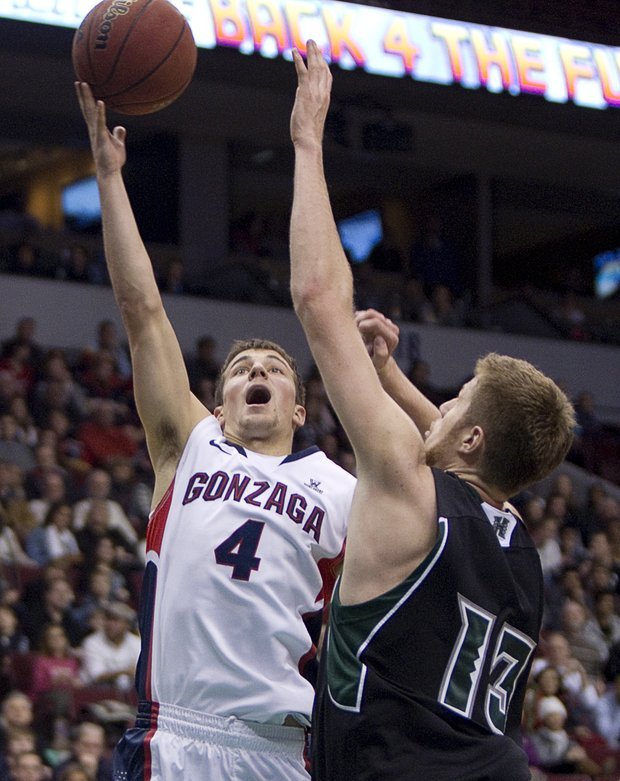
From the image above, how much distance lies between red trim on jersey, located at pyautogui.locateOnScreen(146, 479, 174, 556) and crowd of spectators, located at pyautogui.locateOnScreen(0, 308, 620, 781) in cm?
386

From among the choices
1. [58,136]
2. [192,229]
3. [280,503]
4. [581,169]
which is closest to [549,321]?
[581,169]

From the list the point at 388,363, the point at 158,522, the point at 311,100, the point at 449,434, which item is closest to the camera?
the point at 449,434

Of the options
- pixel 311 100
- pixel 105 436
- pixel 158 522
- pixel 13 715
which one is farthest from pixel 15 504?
pixel 311 100

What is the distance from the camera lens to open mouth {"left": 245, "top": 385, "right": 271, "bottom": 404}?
4.41 m

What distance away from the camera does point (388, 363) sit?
3959 millimetres

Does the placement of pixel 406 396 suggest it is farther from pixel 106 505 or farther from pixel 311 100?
pixel 106 505

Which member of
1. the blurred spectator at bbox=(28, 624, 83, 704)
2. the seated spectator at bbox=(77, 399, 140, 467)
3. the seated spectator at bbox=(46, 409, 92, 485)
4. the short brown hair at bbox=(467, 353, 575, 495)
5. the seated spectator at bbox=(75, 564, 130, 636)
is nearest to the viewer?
the short brown hair at bbox=(467, 353, 575, 495)

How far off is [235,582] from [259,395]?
660mm

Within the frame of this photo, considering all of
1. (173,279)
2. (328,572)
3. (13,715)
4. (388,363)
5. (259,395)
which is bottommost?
(13,715)

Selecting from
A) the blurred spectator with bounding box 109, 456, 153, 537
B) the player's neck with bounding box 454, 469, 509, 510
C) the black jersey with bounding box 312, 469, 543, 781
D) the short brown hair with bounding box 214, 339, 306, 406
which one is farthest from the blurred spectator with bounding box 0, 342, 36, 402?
the black jersey with bounding box 312, 469, 543, 781

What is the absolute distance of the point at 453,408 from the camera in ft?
10.6

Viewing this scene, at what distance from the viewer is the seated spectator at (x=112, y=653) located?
346 inches

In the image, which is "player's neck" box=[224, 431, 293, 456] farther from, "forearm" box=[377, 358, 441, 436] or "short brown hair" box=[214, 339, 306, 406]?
"forearm" box=[377, 358, 441, 436]

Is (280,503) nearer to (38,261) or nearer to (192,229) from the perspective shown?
(38,261)
